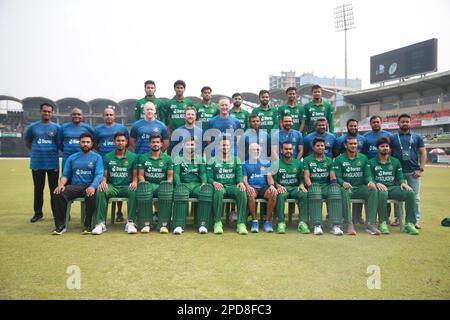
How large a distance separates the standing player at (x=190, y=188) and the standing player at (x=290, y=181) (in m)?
1.09

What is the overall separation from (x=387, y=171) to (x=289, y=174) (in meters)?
A: 1.56

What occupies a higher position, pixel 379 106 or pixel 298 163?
pixel 379 106

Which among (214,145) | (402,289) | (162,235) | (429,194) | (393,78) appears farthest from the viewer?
(393,78)

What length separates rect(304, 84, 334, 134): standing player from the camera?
261 inches

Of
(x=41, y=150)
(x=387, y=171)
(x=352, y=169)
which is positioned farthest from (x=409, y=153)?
(x=41, y=150)

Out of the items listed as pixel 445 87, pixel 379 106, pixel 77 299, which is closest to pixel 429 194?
pixel 77 299

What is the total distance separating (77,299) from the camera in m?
2.68

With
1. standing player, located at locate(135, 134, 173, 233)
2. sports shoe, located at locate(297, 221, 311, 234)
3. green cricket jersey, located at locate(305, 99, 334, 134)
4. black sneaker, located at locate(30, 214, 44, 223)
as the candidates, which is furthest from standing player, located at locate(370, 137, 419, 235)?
black sneaker, located at locate(30, 214, 44, 223)

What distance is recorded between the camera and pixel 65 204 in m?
5.14

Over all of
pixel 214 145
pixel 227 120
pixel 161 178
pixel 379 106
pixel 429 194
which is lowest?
pixel 429 194

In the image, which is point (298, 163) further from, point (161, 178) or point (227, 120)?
point (161, 178)

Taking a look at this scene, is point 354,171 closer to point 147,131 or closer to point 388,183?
point 388,183
